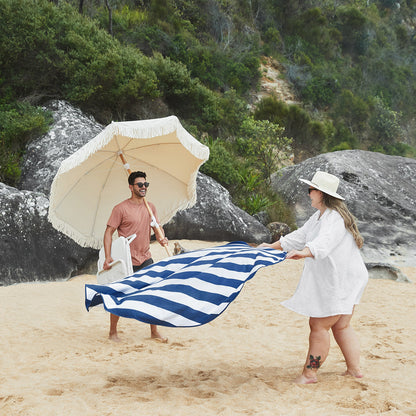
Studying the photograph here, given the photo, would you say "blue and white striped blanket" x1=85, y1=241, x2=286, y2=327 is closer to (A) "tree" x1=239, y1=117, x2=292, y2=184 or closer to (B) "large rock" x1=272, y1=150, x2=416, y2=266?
(B) "large rock" x1=272, y1=150, x2=416, y2=266

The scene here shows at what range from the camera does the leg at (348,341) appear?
11.8ft

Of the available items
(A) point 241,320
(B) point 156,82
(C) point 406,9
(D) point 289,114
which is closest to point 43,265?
(A) point 241,320

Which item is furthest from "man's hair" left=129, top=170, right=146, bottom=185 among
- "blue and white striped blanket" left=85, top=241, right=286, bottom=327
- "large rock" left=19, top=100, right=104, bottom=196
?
"large rock" left=19, top=100, right=104, bottom=196

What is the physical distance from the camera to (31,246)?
788 centimetres

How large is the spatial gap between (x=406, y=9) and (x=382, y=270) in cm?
4105

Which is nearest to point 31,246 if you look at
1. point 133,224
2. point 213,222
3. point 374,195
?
point 133,224

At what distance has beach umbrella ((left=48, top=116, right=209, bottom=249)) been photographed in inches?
199

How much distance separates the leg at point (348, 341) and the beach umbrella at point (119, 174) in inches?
91.1

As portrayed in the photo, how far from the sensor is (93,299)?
3.55m

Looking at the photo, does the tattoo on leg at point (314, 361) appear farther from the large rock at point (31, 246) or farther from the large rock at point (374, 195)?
the large rock at point (374, 195)

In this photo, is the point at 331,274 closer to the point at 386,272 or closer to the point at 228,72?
the point at 386,272

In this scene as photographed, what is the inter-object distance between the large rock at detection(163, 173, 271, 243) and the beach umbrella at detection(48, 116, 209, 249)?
14.8ft

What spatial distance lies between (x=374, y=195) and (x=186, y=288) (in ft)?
37.0

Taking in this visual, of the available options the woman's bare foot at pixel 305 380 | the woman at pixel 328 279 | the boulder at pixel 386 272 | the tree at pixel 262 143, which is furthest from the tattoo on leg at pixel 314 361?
the tree at pixel 262 143
